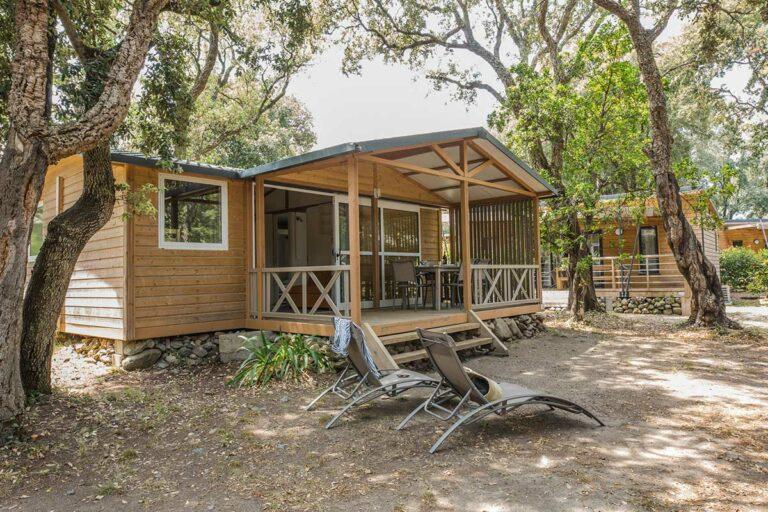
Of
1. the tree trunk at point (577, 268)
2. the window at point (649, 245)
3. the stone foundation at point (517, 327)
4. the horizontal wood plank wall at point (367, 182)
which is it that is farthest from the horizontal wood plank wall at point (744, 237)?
the horizontal wood plank wall at point (367, 182)

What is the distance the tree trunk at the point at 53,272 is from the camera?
5.05m

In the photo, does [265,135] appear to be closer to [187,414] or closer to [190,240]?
[190,240]

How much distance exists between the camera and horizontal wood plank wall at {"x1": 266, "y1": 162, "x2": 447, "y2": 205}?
27.1ft

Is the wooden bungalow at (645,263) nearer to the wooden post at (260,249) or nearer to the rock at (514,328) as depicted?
the rock at (514,328)

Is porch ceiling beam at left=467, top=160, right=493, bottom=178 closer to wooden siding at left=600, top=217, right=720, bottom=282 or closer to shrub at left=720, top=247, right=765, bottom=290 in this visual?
wooden siding at left=600, top=217, right=720, bottom=282

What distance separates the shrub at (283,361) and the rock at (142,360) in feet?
4.55

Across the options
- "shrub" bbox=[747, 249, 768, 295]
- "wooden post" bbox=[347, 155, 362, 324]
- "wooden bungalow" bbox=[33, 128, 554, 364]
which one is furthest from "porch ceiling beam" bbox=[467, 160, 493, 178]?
"shrub" bbox=[747, 249, 768, 295]

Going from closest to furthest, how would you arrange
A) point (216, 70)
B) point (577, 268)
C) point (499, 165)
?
point (499, 165), point (577, 268), point (216, 70)

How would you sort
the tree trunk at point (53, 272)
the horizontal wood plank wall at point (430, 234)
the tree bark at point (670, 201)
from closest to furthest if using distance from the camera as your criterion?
the tree trunk at point (53, 272), the tree bark at point (670, 201), the horizontal wood plank wall at point (430, 234)

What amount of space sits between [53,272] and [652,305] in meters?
14.5

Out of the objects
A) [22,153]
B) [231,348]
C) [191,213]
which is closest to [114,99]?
[22,153]

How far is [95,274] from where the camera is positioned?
7445 mm

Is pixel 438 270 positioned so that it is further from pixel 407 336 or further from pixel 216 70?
pixel 216 70

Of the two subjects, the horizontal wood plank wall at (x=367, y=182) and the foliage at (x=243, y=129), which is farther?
the foliage at (x=243, y=129)
